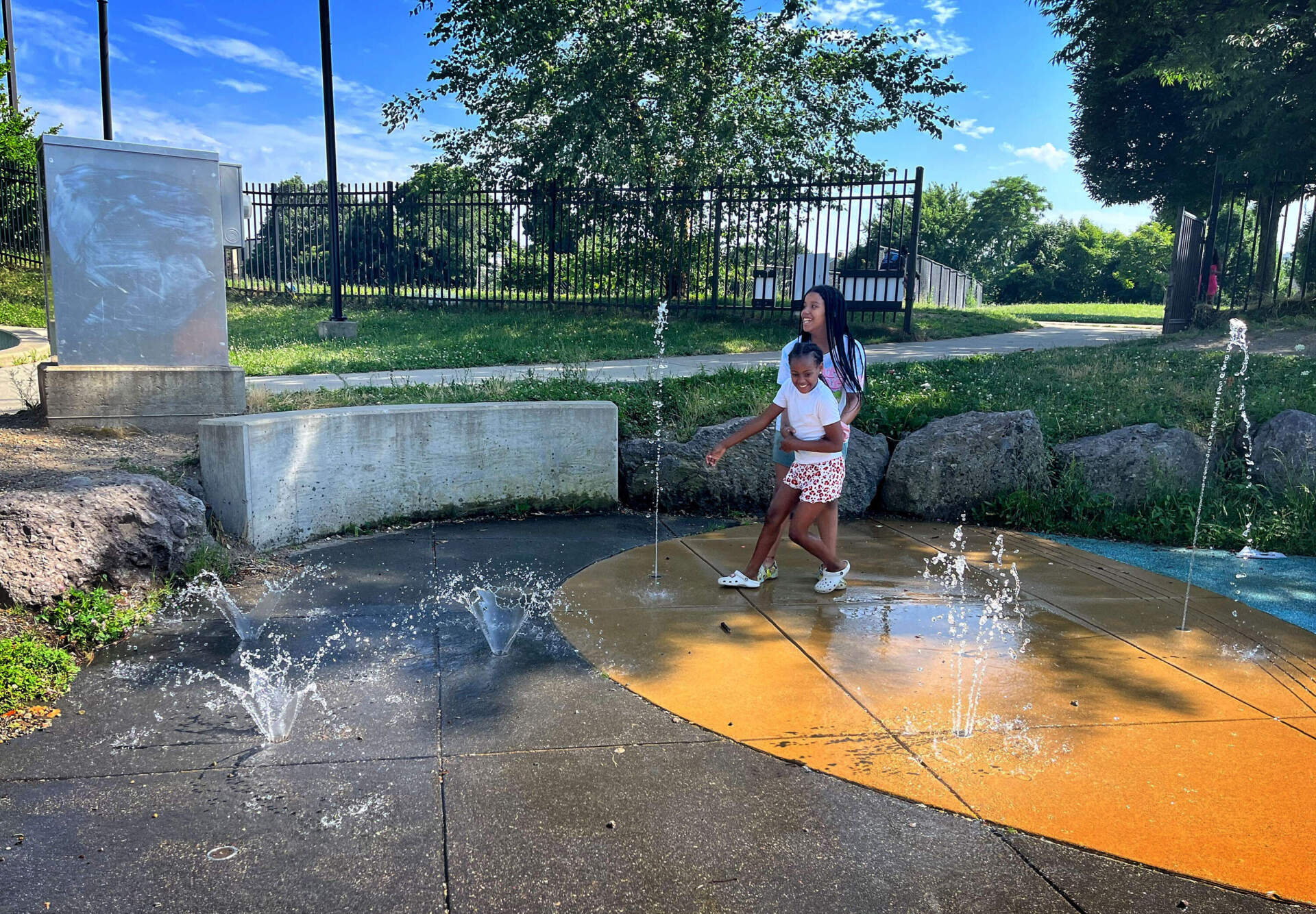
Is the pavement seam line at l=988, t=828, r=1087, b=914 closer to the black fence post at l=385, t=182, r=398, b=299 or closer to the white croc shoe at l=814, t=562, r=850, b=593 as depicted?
the white croc shoe at l=814, t=562, r=850, b=593

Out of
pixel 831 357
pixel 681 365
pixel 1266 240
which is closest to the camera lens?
pixel 831 357

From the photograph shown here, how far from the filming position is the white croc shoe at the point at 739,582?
5.03 meters

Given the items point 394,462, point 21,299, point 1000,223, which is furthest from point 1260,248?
point 1000,223

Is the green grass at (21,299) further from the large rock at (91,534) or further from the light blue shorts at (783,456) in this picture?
the light blue shorts at (783,456)

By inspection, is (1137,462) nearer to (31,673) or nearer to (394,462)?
(394,462)

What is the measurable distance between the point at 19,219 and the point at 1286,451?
2258 cm

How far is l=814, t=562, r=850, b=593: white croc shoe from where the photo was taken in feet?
16.3

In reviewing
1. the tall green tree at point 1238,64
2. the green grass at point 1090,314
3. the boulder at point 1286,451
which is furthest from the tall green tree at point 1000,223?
the boulder at point 1286,451

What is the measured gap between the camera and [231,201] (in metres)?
6.62

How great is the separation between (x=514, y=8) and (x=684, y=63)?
3259 mm

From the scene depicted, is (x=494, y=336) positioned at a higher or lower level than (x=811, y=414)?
higher

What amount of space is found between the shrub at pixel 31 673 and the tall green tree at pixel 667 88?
15017 mm

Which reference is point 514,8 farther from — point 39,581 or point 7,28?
point 39,581

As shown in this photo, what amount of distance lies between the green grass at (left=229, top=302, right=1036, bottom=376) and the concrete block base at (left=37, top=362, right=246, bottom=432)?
3397mm
